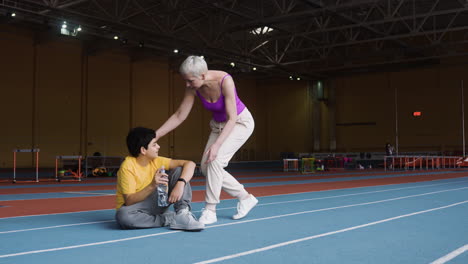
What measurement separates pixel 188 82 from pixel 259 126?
30009 mm

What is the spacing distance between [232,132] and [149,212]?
108 centimetres

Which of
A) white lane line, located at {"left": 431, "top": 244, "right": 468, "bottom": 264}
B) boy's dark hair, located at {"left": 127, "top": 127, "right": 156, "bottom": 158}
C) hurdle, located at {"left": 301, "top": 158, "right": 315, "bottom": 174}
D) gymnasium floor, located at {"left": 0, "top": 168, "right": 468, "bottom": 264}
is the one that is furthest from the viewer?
hurdle, located at {"left": 301, "top": 158, "right": 315, "bottom": 174}

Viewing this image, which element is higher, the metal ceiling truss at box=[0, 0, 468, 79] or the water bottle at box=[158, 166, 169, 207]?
the metal ceiling truss at box=[0, 0, 468, 79]

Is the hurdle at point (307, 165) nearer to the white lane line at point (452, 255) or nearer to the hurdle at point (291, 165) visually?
the hurdle at point (291, 165)

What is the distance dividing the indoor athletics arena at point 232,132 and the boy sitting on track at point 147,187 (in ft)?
0.05

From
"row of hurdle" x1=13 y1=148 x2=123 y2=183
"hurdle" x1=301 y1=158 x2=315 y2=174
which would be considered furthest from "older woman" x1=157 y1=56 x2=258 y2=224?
"hurdle" x1=301 y1=158 x2=315 y2=174

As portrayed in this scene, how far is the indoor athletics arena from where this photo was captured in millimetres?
3750

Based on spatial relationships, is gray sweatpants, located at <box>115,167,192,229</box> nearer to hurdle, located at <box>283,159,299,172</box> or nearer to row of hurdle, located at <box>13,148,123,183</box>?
row of hurdle, located at <box>13,148,123,183</box>

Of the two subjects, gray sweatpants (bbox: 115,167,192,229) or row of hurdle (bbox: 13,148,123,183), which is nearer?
gray sweatpants (bbox: 115,167,192,229)

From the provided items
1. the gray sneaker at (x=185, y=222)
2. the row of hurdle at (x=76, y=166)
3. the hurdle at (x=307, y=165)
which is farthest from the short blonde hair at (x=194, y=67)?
the hurdle at (x=307, y=165)

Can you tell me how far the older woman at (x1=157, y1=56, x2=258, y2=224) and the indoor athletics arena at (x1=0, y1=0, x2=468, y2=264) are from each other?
0.7 inches

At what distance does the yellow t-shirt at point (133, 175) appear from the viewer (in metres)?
3.98

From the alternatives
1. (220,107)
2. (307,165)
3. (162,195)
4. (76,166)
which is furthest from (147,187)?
(307,165)

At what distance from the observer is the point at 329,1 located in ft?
64.1
